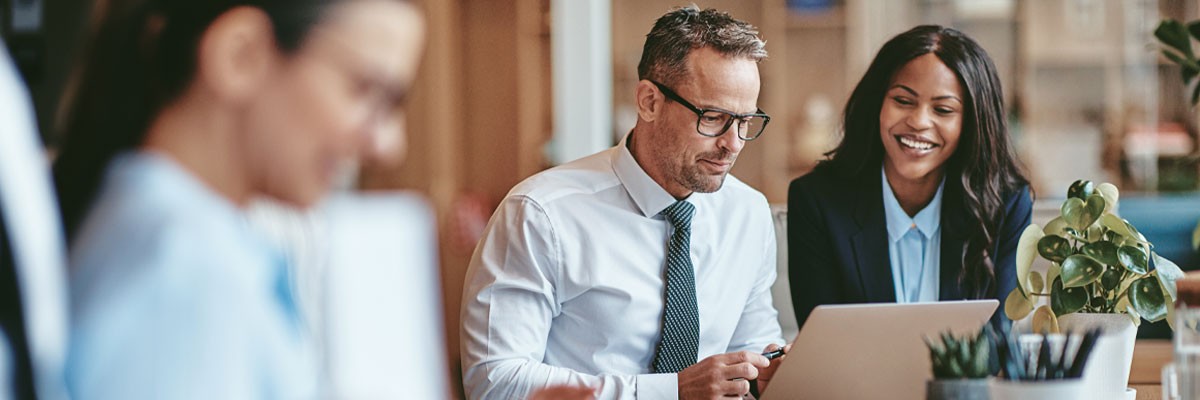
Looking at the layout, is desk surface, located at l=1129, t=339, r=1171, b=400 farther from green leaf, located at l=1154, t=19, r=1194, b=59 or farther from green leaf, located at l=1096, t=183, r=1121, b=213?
green leaf, located at l=1154, t=19, r=1194, b=59

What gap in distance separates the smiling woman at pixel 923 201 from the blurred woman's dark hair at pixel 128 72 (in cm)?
159

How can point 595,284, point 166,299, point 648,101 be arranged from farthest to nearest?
point 648,101
point 595,284
point 166,299

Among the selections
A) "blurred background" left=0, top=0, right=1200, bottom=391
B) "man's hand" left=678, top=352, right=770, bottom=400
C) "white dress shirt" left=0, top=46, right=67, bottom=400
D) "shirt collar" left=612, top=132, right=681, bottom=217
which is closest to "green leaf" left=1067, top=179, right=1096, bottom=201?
"man's hand" left=678, top=352, right=770, bottom=400

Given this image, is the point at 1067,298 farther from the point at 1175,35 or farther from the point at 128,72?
the point at 128,72

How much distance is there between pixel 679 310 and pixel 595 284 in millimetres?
150

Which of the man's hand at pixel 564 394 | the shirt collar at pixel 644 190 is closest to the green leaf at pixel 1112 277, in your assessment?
the shirt collar at pixel 644 190

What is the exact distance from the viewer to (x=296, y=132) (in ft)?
1.86

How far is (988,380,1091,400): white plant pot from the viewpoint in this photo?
3.74 feet

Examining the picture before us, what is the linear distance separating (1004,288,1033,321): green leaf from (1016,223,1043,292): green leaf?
2 centimetres

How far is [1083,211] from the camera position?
1599mm

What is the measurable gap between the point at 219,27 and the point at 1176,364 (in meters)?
1.16

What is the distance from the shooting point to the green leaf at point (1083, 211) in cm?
159

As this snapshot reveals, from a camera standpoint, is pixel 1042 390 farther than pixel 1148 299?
No

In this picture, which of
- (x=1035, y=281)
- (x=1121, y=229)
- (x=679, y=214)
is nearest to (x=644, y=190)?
(x=679, y=214)
